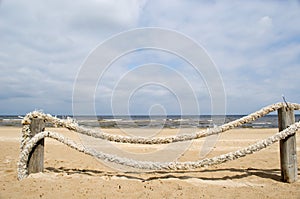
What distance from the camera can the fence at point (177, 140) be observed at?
4.08 metres

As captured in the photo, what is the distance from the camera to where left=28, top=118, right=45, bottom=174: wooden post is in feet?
14.3

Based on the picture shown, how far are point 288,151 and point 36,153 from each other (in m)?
4.39

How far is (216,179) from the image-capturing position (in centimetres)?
440

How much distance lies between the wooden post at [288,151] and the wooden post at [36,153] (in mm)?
4241

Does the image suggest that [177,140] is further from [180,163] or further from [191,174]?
[191,174]

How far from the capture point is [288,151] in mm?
4102

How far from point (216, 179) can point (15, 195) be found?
3.25 meters

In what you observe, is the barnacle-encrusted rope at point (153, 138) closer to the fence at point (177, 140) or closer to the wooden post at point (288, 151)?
the fence at point (177, 140)

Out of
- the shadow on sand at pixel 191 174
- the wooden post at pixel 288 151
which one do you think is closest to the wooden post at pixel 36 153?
the shadow on sand at pixel 191 174

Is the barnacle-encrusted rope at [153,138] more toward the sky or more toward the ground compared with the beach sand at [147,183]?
more toward the sky

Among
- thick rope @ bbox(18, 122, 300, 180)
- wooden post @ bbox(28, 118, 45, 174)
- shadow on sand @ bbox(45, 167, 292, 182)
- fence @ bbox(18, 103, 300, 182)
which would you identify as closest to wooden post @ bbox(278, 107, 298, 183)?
fence @ bbox(18, 103, 300, 182)

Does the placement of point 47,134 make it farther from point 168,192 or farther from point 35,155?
point 168,192

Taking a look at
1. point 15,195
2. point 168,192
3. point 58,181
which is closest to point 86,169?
point 58,181

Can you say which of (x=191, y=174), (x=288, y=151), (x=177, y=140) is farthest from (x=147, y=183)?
(x=288, y=151)
